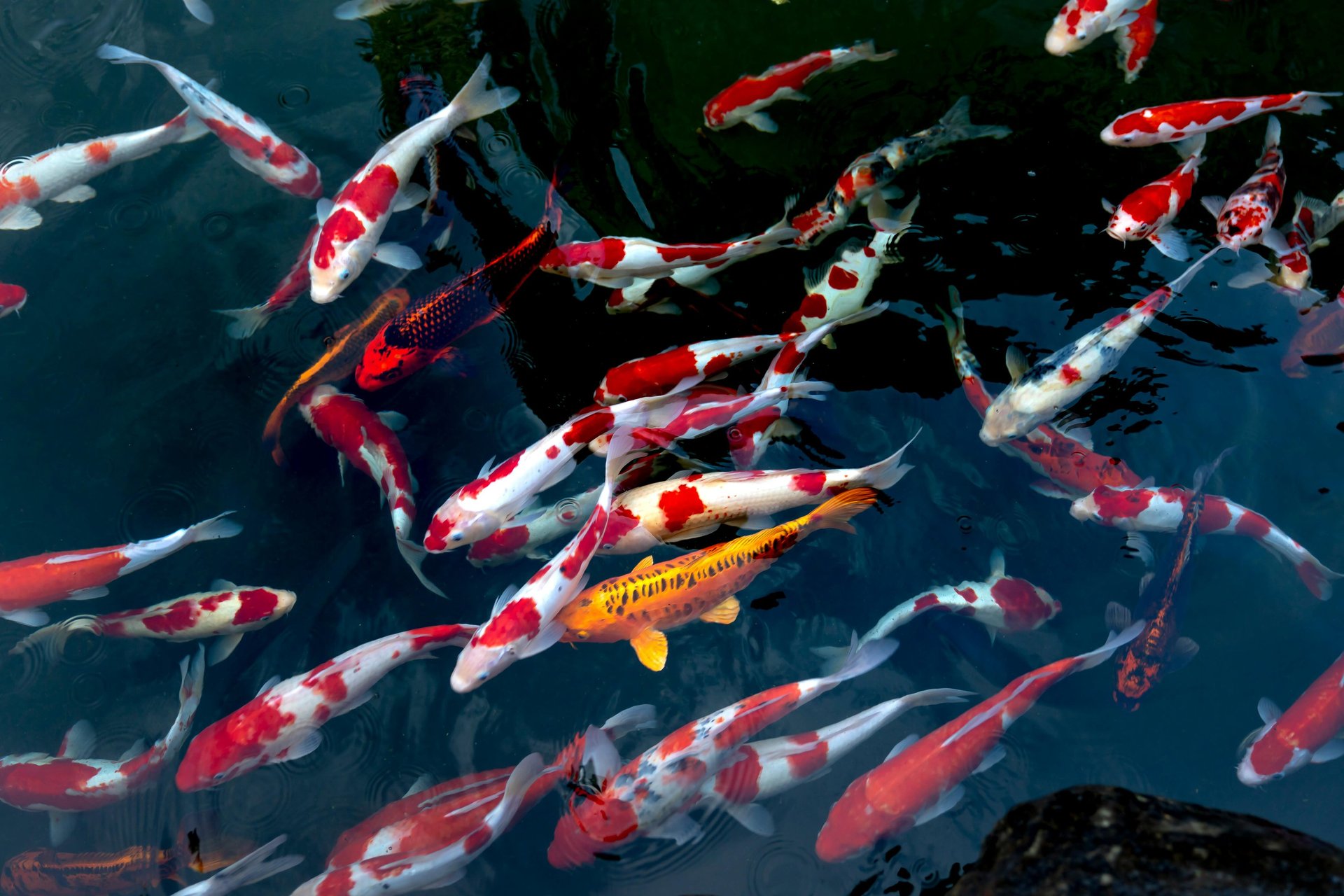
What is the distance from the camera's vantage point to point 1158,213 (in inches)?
175

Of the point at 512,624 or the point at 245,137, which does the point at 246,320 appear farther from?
the point at 512,624

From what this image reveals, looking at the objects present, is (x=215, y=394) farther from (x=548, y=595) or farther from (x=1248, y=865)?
(x=1248, y=865)

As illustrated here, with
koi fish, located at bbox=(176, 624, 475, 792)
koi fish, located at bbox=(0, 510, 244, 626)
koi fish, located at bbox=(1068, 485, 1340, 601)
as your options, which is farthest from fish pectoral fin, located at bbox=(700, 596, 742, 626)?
koi fish, located at bbox=(0, 510, 244, 626)

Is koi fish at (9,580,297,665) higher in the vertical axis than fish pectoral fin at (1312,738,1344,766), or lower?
higher

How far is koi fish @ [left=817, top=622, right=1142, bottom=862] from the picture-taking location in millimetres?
3861

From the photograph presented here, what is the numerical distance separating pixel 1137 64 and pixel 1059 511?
8.57 feet

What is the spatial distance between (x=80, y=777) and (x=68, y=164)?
344 centimetres

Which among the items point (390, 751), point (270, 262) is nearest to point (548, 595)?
point (390, 751)

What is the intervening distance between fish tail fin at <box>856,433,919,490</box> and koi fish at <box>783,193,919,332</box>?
82cm

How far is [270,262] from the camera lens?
512 centimetres

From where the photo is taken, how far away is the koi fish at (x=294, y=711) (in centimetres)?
399

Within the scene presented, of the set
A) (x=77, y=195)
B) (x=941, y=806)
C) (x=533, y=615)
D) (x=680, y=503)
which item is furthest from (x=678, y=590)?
(x=77, y=195)

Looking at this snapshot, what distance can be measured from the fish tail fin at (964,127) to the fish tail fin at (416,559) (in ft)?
12.0

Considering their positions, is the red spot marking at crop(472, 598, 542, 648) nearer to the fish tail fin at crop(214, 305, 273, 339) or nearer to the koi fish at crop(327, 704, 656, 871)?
the koi fish at crop(327, 704, 656, 871)
